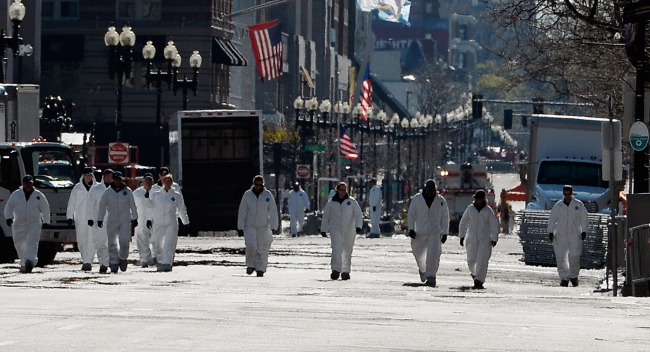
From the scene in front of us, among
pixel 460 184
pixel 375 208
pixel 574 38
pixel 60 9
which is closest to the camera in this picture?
pixel 574 38

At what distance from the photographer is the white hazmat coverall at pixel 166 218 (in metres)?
29.8

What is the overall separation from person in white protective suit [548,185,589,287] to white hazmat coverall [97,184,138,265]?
7176 millimetres

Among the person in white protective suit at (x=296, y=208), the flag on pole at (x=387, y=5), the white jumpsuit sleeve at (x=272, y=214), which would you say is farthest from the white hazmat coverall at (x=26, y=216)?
the flag on pole at (x=387, y=5)

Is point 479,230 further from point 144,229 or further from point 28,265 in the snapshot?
point 28,265

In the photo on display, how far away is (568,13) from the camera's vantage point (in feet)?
99.2

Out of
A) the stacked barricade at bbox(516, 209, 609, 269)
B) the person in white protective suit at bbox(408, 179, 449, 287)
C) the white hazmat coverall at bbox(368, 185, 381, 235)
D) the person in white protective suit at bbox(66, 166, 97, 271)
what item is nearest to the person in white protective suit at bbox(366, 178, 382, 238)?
the white hazmat coverall at bbox(368, 185, 381, 235)

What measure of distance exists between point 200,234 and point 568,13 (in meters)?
19.7

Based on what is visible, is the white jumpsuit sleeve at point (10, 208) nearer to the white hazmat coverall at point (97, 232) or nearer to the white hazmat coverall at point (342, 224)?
the white hazmat coverall at point (97, 232)

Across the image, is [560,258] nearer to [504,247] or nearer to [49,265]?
[49,265]

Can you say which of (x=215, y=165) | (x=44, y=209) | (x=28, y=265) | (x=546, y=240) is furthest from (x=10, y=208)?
(x=215, y=165)

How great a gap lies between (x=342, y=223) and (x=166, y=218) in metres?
3.32

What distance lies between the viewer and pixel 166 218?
30.0 metres

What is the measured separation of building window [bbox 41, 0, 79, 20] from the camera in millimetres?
80875

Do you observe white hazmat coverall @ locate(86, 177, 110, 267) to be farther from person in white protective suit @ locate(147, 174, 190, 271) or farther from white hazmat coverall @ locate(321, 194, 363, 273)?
white hazmat coverall @ locate(321, 194, 363, 273)
